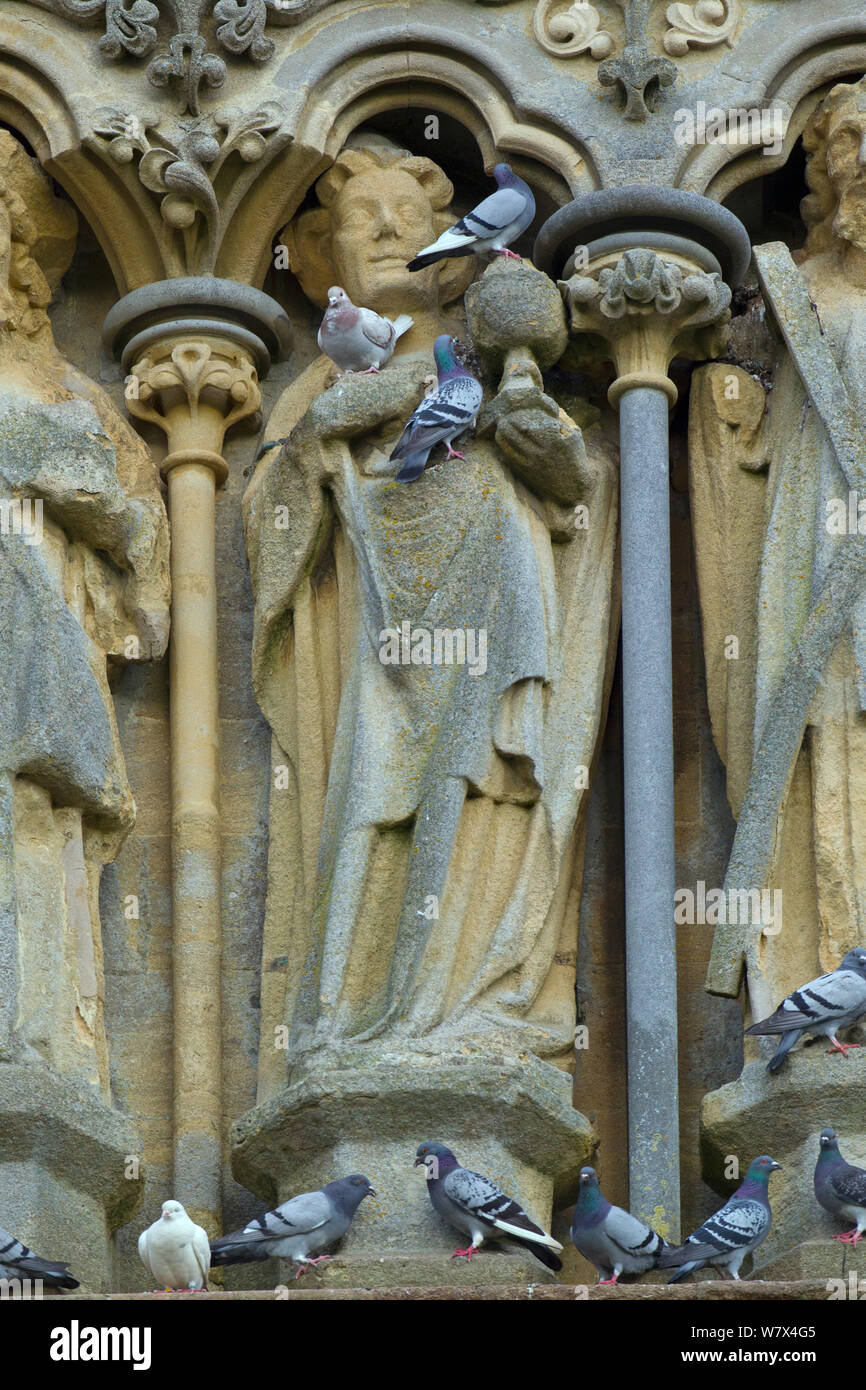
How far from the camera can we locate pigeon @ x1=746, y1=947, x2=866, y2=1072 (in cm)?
909

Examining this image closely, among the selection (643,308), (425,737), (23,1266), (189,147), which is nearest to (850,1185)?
(425,737)

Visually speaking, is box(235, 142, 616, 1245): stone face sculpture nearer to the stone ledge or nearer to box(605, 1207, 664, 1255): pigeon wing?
box(605, 1207, 664, 1255): pigeon wing

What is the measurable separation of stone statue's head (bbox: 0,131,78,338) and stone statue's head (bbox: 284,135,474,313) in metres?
0.74

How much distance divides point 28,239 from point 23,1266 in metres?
3.62

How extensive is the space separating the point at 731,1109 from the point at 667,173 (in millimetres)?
3011

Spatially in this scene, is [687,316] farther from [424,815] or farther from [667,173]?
[424,815]

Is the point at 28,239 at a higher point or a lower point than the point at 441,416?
higher

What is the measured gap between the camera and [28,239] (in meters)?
10.7

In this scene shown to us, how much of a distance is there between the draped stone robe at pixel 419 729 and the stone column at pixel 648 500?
0.54ft

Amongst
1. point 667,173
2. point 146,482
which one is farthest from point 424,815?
point 667,173

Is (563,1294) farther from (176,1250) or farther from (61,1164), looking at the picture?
(61,1164)

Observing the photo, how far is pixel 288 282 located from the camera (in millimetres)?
11258

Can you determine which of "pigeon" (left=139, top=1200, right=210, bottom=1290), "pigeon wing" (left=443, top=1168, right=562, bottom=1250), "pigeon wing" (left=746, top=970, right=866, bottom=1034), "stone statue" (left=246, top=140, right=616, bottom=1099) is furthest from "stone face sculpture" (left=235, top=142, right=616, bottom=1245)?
"pigeon wing" (left=746, top=970, right=866, bottom=1034)

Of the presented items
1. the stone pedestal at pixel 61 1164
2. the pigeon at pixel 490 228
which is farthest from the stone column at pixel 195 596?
the pigeon at pixel 490 228
